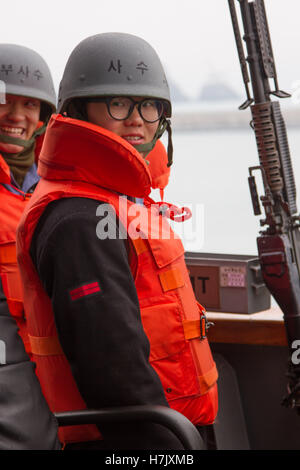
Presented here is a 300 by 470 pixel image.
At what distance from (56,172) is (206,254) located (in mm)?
1165

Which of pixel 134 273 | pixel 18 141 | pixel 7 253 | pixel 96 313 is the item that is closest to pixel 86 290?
pixel 96 313

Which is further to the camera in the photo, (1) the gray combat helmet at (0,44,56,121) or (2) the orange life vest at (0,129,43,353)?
(1) the gray combat helmet at (0,44,56,121)

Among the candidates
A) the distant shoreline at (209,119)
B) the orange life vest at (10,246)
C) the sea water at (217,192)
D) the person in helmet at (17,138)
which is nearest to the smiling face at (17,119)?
the person in helmet at (17,138)

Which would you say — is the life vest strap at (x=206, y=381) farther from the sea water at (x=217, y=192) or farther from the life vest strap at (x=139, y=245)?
the sea water at (x=217, y=192)

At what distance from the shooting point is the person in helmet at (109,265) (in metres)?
1.20

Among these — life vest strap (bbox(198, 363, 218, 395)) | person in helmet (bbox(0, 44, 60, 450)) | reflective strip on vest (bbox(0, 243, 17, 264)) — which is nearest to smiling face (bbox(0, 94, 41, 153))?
person in helmet (bbox(0, 44, 60, 450))

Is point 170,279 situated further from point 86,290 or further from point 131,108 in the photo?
point 131,108

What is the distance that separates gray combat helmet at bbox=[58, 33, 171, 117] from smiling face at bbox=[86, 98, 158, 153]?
0.04 meters

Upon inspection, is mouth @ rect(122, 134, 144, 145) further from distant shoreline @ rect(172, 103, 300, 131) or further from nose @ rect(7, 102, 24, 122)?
distant shoreline @ rect(172, 103, 300, 131)

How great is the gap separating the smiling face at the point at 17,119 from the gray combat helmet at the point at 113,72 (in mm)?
618

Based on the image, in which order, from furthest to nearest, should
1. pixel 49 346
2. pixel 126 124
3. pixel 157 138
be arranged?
pixel 157 138
pixel 126 124
pixel 49 346

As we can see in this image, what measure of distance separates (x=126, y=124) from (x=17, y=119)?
2.60ft

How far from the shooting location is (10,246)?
194 centimetres

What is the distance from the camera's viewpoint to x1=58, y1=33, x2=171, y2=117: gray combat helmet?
4.77ft
